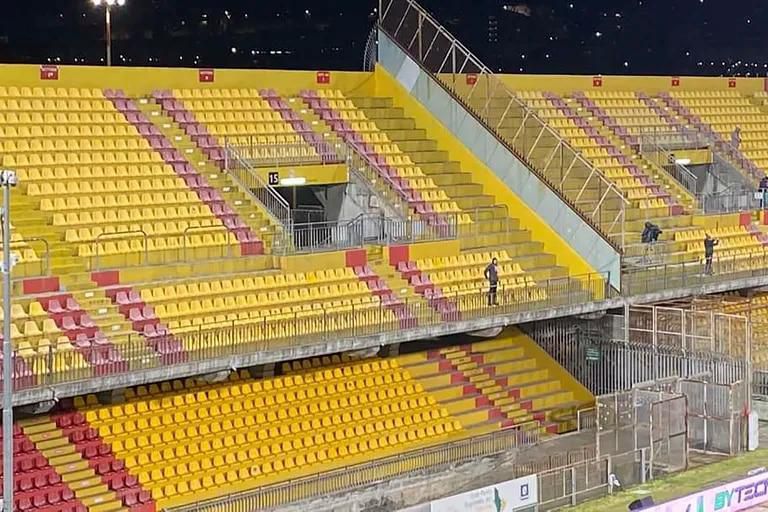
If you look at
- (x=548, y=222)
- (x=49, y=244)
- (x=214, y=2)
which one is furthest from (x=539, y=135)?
(x=49, y=244)

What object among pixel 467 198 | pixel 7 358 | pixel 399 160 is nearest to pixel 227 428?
pixel 7 358

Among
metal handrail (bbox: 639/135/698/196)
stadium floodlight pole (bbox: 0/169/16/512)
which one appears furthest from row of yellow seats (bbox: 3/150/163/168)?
metal handrail (bbox: 639/135/698/196)

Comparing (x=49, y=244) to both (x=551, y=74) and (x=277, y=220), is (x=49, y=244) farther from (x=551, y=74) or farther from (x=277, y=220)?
A: (x=551, y=74)

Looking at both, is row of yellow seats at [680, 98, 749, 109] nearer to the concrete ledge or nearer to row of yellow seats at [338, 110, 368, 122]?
the concrete ledge

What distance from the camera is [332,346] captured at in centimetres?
2416

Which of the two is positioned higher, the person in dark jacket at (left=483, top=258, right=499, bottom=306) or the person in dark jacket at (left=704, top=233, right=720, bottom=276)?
the person in dark jacket at (left=704, top=233, right=720, bottom=276)

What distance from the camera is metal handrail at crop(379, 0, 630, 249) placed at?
30.9m

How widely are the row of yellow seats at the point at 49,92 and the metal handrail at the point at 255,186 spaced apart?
2998mm

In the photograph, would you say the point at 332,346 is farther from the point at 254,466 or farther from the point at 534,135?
the point at 534,135

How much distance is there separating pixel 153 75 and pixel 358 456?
33.3 ft

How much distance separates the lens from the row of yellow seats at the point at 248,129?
29.8m

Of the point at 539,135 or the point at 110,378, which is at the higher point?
the point at 539,135

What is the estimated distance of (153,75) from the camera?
30.2 metres

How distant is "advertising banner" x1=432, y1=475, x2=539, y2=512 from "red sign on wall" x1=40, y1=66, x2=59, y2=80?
13.1 metres
